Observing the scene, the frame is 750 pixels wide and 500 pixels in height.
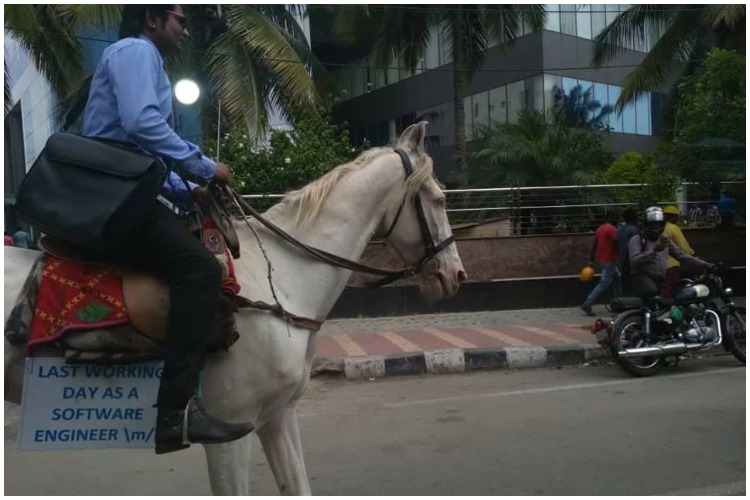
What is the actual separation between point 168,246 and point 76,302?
415 mm

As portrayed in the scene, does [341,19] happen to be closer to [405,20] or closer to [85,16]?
[405,20]

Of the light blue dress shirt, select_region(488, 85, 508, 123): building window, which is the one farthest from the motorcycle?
select_region(488, 85, 508, 123): building window

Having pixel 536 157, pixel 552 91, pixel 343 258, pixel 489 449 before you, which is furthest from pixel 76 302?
pixel 552 91

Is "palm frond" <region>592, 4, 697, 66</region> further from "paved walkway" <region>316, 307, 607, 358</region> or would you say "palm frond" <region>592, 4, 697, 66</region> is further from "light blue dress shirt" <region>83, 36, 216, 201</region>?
"light blue dress shirt" <region>83, 36, 216, 201</region>

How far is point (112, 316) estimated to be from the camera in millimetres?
2496

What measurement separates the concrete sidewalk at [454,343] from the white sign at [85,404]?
4452 mm

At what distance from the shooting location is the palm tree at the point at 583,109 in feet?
75.0

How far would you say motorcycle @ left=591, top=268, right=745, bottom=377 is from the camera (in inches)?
265

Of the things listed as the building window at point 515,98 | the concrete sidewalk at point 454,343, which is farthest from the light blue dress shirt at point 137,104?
the building window at point 515,98

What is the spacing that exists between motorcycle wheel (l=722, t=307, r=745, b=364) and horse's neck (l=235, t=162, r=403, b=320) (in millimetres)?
5479

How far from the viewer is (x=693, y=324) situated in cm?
693

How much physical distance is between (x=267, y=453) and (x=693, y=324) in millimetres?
5432

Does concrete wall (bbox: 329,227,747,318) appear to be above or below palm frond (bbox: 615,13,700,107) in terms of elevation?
below

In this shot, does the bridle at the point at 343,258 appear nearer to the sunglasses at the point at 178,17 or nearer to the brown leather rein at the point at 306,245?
the brown leather rein at the point at 306,245
